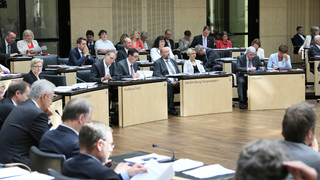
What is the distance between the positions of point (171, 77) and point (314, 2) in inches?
415

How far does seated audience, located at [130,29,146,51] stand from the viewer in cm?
1178

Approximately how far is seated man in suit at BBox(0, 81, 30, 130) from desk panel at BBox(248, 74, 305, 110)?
533 cm

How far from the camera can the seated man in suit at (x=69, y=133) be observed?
326 centimetres

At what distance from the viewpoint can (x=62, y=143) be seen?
3262 millimetres

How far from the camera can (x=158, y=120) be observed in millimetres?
8234

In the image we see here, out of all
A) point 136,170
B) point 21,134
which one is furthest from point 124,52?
point 136,170

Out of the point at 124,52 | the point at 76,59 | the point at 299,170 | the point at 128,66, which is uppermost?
the point at 124,52

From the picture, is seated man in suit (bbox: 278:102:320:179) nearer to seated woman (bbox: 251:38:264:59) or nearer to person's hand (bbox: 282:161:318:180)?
person's hand (bbox: 282:161:318:180)

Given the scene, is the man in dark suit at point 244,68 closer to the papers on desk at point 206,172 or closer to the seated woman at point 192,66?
the seated woman at point 192,66

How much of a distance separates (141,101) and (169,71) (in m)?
1.35

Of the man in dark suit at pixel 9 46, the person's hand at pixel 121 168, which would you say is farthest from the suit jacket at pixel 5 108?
the man in dark suit at pixel 9 46

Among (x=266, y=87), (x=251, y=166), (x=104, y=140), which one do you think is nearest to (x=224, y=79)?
(x=266, y=87)

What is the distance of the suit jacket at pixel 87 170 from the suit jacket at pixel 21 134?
1.19 meters

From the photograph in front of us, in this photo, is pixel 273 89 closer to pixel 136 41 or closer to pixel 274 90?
pixel 274 90
